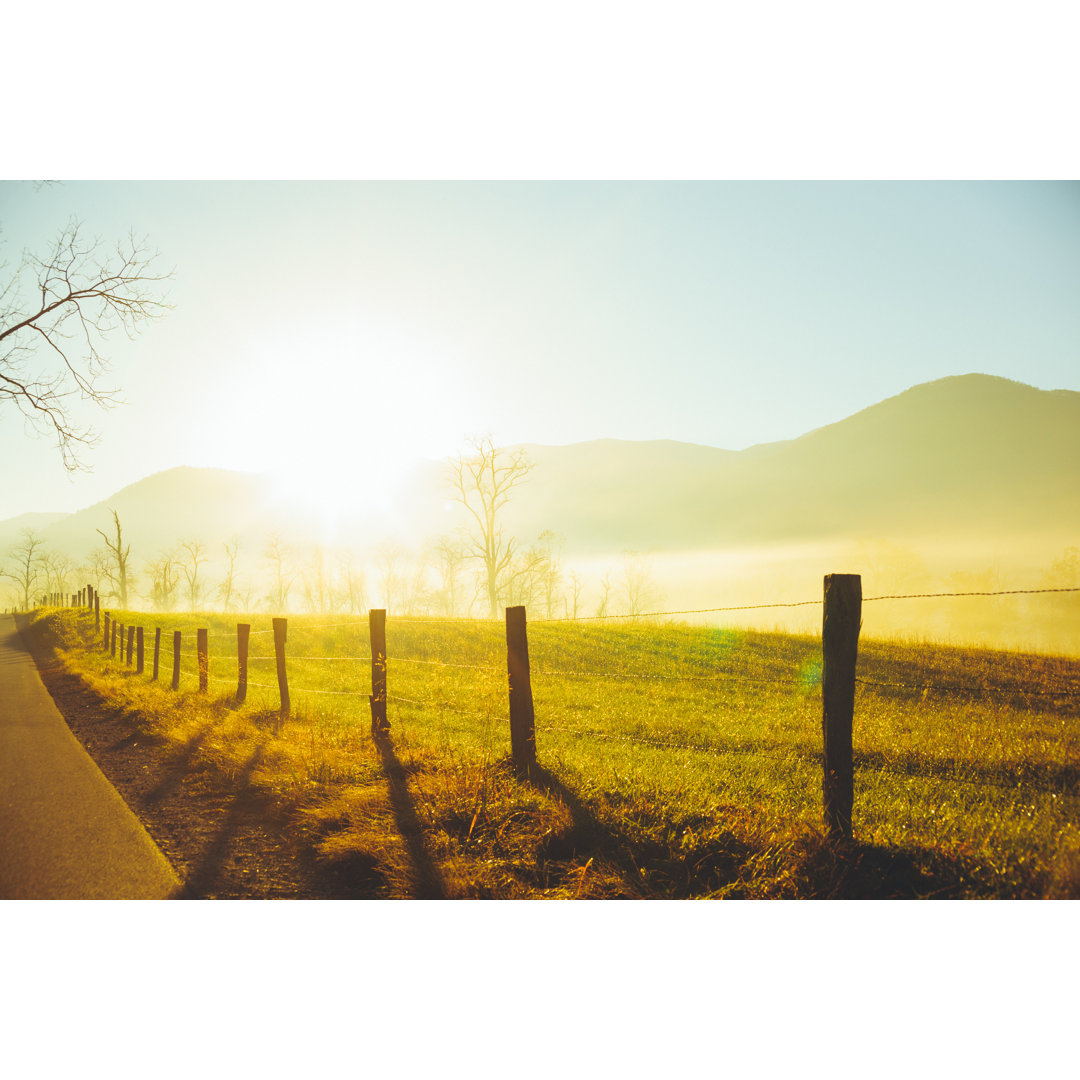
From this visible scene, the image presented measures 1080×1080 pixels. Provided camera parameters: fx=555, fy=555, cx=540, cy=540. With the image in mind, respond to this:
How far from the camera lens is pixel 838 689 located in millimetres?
4426

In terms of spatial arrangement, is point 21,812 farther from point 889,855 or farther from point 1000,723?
point 1000,723

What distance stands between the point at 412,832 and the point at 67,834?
328 cm

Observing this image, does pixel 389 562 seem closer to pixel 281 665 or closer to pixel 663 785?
pixel 281 665

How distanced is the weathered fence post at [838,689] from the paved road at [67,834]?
16.4ft

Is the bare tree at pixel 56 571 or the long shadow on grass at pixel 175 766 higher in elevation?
the bare tree at pixel 56 571

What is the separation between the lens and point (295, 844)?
15.7ft

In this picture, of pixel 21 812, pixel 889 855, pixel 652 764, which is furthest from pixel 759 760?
pixel 21 812

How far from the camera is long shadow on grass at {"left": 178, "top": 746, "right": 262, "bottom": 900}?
4.09 m

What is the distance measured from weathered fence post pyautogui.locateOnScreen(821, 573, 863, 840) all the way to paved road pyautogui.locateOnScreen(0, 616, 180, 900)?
501 cm

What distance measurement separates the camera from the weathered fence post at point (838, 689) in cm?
433

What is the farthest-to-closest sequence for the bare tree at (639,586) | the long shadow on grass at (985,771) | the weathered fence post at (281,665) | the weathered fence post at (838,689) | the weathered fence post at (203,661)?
the bare tree at (639,586) < the weathered fence post at (203,661) < the weathered fence post at (281,665) < the long shadow on grass at (985,771) < the weathered fence post at (838,689)

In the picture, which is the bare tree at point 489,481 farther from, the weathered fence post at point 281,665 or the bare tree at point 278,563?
the bare tree at point 278,563

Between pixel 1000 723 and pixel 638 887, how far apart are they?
8589 millimetres

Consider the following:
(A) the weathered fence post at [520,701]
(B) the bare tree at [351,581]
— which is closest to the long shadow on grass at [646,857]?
(A) the weathered fence post at [520,701]
